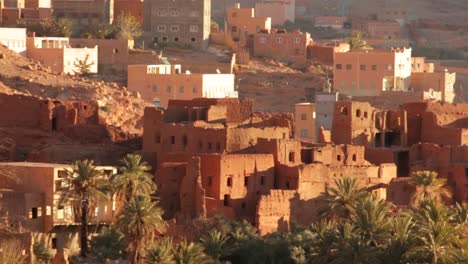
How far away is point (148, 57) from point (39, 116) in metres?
24.6

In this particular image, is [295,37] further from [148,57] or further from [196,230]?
[196,230]

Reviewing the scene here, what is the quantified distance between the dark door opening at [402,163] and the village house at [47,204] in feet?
39.2

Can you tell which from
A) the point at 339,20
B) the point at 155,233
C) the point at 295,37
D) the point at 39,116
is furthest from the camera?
the point at 339,20

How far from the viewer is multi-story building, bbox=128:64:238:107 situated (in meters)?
89.9

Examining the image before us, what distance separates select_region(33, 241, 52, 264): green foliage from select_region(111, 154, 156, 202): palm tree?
2958mm

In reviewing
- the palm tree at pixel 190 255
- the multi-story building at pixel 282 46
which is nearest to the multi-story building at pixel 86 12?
the multi-story building at pixel 282 46

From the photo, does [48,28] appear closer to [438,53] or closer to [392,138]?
[392,138]

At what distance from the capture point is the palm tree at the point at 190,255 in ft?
204

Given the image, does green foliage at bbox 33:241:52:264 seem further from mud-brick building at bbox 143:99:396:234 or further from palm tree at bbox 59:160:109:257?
mud-brick building at bbox 143:99:396:234

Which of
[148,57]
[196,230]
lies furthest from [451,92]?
[196,230]

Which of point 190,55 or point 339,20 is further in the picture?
point 339,20

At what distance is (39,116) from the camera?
2940 inches

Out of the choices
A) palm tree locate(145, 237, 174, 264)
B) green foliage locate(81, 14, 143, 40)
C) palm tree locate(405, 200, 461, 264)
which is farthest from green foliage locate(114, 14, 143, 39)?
palm tree locate(145, 237, 174, 264)

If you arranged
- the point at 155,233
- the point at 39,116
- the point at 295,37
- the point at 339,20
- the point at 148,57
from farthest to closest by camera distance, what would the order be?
the point at 339,20 → the point at 295,37 → the point at 148,57 → the point at 39,116 → the point at 155,233
